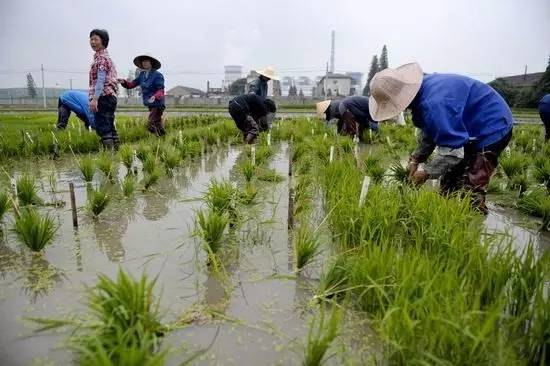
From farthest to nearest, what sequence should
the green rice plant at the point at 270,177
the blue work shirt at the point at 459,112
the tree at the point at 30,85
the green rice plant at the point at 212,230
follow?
the tree at the point at 30,85 → the green rice plant at the point at 270,177 → the blue work shirt at the point at 459,112 → the green rice plant at the point at 212,230

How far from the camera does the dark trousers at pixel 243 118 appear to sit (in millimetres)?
5930

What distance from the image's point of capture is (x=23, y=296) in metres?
1.66

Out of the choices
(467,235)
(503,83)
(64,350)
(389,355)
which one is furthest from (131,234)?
(503,83)

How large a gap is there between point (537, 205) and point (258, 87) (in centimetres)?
468

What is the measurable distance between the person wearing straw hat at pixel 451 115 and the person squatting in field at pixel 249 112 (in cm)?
331

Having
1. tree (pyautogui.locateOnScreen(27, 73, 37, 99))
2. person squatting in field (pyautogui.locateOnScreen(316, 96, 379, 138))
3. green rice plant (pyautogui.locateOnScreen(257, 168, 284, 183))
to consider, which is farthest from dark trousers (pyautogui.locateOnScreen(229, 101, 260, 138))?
tree (pyautogui.locateOnScreen(27, 73, 37, 99))

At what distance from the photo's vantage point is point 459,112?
258 cm

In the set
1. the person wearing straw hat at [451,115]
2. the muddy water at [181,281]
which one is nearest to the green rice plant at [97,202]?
the muddy water at [181,281]

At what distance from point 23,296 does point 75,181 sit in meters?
2.25

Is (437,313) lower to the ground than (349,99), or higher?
lower

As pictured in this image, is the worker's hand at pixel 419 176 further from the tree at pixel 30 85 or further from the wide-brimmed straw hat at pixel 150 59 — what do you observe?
the tree at pixel 30 85

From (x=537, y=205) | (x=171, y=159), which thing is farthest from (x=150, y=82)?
(x=537, y=205)

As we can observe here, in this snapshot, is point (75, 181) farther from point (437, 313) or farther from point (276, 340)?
point (437, 313)

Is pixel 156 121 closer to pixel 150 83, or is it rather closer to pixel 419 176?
pixel 150 83
